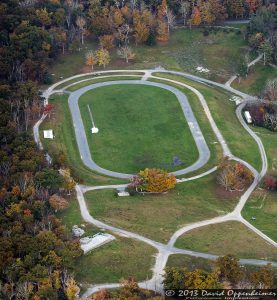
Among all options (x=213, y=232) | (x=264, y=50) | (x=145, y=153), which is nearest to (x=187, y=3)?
(x=264, y=50)

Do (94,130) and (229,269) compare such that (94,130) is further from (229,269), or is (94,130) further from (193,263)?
(229,269)

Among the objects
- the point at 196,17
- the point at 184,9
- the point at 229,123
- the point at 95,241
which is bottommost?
the point at 95,241

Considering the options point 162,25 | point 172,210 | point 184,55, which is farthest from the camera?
point 162,25

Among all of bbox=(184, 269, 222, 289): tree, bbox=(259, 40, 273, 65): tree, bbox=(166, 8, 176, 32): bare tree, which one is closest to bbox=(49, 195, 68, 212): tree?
bbox=(184, 269, 222, 289): tree

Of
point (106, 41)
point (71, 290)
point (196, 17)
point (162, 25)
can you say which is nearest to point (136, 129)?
point (106, 41)

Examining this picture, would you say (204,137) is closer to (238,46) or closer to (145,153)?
(145,153)

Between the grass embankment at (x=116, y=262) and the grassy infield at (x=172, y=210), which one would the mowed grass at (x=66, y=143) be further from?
the grass embankment at (x=116, y=262)
